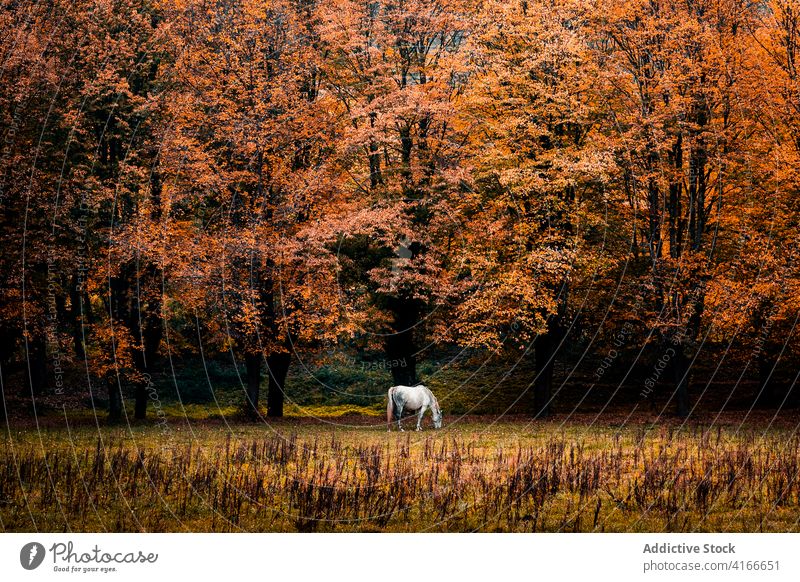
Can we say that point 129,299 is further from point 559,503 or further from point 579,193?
point 559,503

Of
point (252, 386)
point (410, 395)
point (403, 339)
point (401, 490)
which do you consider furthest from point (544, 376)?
point (401, 490)

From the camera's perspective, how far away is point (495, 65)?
130 ft

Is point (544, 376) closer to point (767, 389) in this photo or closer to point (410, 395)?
point (410, 395)

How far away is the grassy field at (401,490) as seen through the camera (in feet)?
57.2

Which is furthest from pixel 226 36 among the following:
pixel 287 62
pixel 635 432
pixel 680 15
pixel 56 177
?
pixel 635 432

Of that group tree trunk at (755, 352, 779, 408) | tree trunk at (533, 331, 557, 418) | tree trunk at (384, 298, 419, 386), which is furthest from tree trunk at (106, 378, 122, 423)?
tree trunk at (755, 352, 779, 408)

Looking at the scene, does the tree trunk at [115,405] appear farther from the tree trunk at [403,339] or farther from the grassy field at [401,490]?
the grassy field at [401,490]

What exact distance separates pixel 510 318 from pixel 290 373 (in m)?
20.9

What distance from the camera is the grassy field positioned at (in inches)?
686

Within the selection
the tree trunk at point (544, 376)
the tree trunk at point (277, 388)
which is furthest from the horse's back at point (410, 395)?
the tree trunk at point (277, 388)
